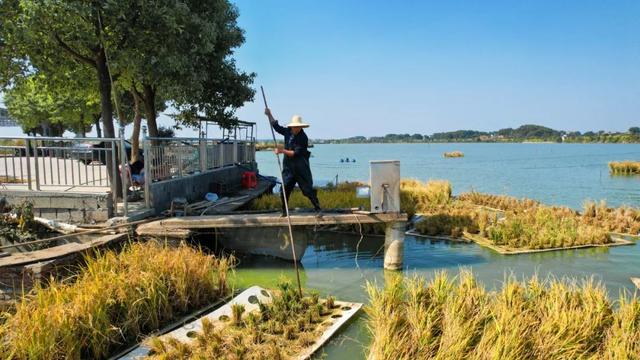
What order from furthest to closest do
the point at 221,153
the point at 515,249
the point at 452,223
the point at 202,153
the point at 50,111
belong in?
1. the point at 50,111
2. the point at 221,153
3. the point at 202,153
4. the point at 452,223
5. the point at 515,249

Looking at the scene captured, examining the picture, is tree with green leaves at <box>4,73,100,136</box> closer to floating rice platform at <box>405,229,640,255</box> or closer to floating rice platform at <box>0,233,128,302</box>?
floating rice platform at <box>0,233,128,302</box>

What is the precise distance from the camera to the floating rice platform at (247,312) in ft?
17.1

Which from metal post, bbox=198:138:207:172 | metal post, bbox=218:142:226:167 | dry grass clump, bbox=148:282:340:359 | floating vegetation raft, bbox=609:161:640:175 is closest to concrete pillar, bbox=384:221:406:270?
dry grass clump, bbox=148:282:340:359

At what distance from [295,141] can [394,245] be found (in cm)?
279

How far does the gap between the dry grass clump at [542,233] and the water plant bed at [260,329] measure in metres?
5.77

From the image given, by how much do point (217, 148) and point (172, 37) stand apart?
5.80m

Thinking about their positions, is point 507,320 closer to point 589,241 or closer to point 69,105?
point 589,241

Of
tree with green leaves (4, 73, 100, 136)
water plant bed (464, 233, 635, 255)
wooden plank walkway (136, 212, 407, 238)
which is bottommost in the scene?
water plant bed (464, 233, 635, 255)

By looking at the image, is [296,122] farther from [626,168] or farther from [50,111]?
[626,168]

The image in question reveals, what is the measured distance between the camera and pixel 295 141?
857 centimetres

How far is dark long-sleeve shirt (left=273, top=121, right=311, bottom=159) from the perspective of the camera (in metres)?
8.52

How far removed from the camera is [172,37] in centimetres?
941

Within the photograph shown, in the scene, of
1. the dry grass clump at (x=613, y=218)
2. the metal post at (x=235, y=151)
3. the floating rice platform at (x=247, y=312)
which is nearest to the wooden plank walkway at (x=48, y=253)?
the floating rice platform at (x=247, y=312)

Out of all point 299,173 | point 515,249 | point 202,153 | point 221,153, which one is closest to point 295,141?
point 299,173
